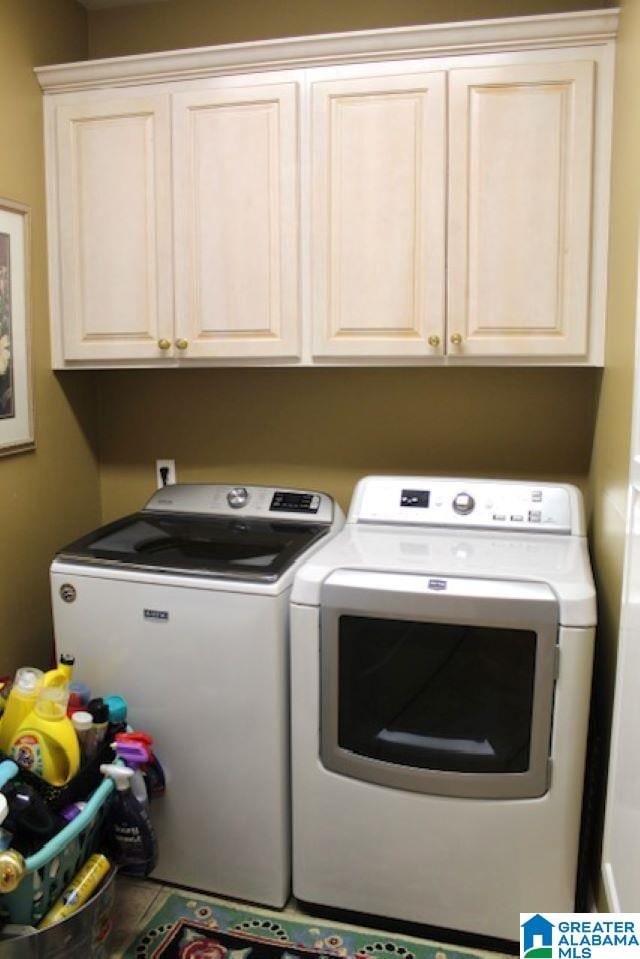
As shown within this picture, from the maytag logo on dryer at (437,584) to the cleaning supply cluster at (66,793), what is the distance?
31.0 inches

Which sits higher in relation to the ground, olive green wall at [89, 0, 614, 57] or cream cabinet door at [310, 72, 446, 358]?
olive green wall at [89, 0, 614, 57]

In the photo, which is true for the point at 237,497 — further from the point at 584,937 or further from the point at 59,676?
the point at 584,937

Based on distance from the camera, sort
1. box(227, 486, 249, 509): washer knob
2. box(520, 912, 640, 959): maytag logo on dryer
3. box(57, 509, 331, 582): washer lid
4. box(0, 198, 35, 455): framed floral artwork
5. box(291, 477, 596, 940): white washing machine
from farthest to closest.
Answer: box(227, 486, 249, 509): washer knob → box(0, 198, 35, 455): framed floral artwork → box(57, 509, 331, 582): washer lid → box(291, 477, 596, 940): white washing machine → box(520, 912, 640, 959): maytag logo on dryer

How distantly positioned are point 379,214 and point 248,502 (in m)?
0.91

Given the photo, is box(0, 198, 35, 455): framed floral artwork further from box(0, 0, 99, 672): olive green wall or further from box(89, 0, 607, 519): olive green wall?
box(89, 0, 607, 519): olive green wall

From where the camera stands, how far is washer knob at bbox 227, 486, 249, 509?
2.37m

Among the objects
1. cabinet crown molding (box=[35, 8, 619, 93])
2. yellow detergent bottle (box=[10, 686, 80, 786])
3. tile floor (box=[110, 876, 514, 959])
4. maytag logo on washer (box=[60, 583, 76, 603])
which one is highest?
cabinet crown molding (box=[35, 8, 619, 93])

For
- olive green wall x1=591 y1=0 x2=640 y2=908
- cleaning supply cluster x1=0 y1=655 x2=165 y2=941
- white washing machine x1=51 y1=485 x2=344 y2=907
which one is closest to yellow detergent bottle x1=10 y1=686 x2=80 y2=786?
cleaning supply cluster x1=0 y1=655 x2=165 y2=941

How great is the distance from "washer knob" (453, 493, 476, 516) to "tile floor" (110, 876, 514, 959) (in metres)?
1.06

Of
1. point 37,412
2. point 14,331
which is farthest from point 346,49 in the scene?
point 37,412

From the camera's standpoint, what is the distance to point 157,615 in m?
1.93

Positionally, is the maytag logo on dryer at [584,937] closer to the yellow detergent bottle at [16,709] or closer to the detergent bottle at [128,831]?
the detergent bottle at [128,831]

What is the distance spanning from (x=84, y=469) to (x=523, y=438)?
1.45 m

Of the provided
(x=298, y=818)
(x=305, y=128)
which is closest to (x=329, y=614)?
(x=298, y=818)
